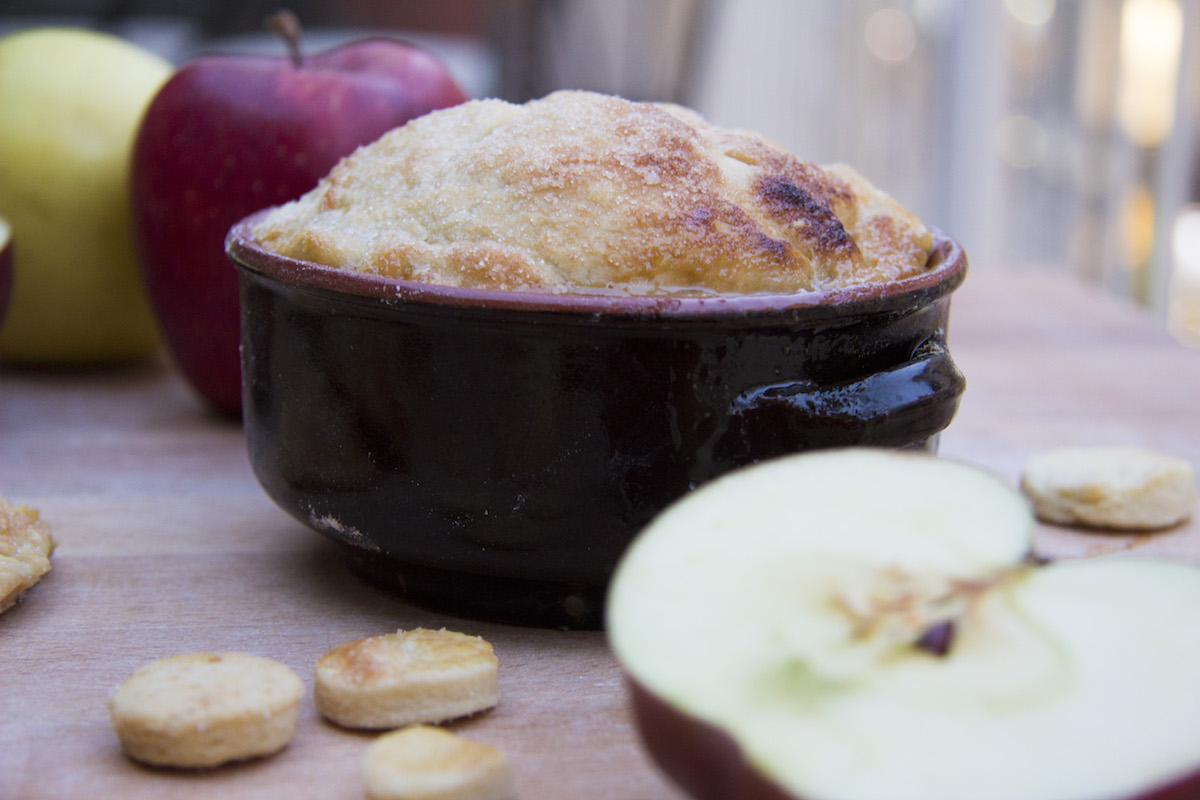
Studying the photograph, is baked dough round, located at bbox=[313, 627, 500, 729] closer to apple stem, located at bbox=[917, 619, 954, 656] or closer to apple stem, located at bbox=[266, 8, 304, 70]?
apple stem, located at bbox=[917, 619, 954, 656]

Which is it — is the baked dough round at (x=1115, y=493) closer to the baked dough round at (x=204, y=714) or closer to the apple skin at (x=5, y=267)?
the baked dough round at (x=204, y=714)

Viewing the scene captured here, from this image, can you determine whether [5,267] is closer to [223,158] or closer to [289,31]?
[223,158]

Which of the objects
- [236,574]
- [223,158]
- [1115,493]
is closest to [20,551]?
[236,574]

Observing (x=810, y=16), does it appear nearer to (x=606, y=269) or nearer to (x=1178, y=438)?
(x=1178, y=438)

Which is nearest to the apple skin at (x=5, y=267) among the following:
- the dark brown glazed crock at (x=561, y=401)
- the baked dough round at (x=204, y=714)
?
the dark brown glazed crock at (x=561, y=401)

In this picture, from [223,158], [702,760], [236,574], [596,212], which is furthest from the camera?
[223,158]

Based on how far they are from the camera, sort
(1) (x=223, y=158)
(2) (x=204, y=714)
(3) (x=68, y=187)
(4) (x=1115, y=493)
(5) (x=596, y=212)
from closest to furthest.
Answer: (2) (x=204, y=714)
(5) (x=596, y=212)
(4) (x=1115, y=493)
(1) (x=223, y=158)
(3) (x=68, y=187)
